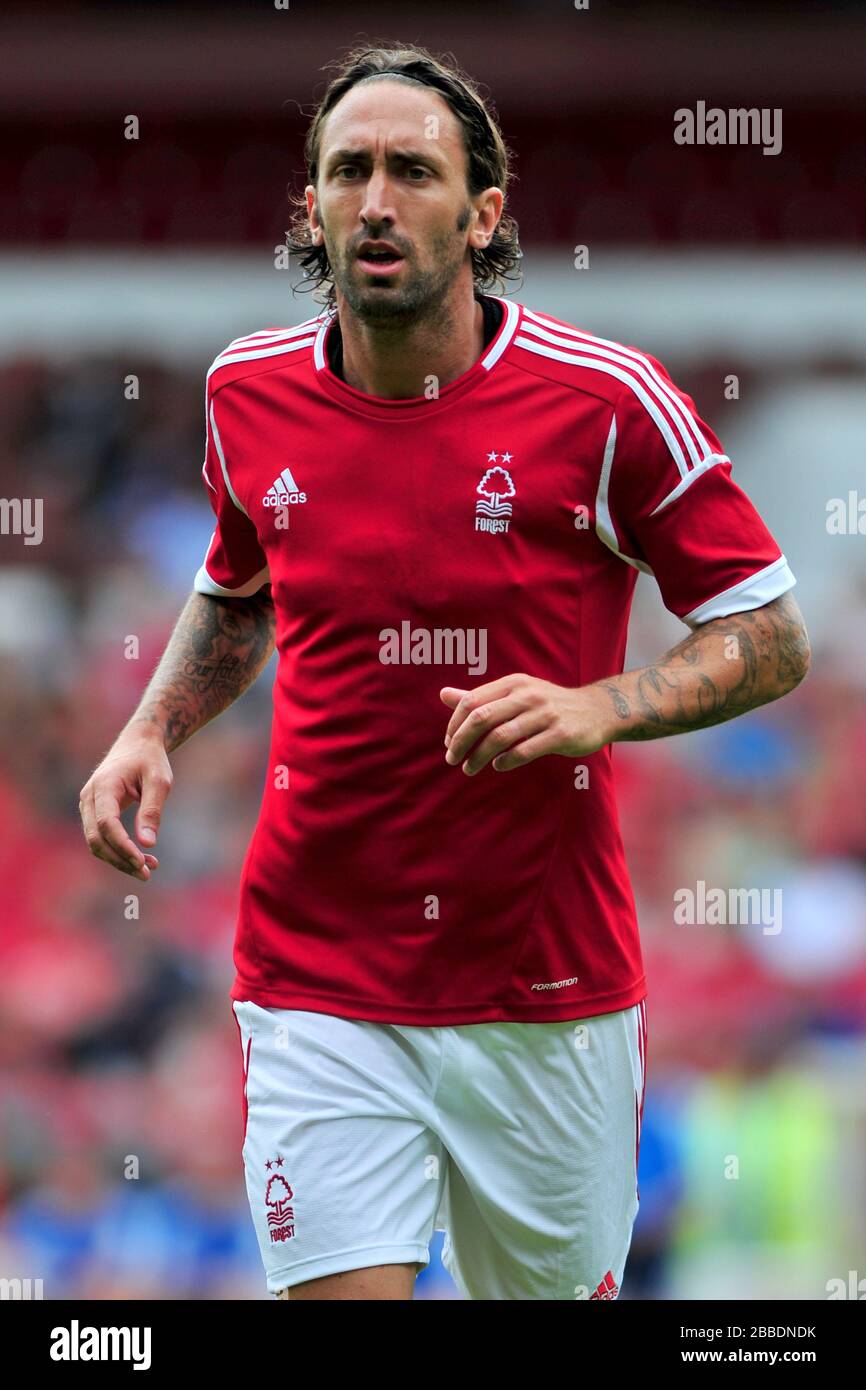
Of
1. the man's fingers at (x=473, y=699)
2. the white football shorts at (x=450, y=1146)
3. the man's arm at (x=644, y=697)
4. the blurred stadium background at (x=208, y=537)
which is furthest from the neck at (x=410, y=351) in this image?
the blurred stadium background at (x=208, y=537)

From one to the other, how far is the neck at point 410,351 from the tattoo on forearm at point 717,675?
0.57 metres

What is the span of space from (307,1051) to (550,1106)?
0.39m

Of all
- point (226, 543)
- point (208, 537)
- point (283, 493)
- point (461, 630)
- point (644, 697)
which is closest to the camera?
point (644, 697)

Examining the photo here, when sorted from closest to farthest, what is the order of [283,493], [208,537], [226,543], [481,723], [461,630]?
[481,723] → [461,630] → [283,493] → [226,543] → [208,537]

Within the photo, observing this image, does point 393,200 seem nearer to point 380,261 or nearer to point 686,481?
point 380,261

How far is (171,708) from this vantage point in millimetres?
3039

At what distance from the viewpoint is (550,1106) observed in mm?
2775

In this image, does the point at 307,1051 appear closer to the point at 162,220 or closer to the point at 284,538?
the point at 284,538

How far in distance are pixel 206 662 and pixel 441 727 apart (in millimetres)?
603

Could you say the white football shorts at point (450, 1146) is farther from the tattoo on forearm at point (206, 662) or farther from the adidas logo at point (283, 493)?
the adidas logo at point (283, 493)

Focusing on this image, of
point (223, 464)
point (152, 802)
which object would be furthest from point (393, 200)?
point (152, 802)

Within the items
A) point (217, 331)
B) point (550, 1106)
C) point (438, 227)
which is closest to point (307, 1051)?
point (550, 1106)

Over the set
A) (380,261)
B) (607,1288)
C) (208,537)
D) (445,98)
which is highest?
(208,537)

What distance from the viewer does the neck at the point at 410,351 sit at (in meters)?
2.77
